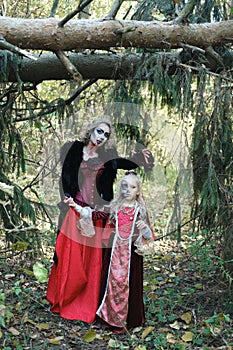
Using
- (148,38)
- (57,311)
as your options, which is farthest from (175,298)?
(148,38)

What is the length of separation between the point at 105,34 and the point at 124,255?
1653 mm

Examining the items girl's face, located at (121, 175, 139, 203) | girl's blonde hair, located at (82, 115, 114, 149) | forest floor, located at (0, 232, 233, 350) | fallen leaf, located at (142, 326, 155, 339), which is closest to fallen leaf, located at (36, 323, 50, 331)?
forest floor, located at (0, 232, 233, 350)

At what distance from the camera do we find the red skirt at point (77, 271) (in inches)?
155

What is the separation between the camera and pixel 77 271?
3936mm

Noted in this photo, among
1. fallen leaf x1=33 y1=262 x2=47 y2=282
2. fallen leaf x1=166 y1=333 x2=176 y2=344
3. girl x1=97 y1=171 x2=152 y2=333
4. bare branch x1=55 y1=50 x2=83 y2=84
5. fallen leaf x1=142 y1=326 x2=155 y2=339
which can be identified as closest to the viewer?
fallen leaf x1=33 y1=262 x2=47 y2=282

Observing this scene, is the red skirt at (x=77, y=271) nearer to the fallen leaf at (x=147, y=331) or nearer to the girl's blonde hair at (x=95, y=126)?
the fallen leaf at (x=147, y=331)

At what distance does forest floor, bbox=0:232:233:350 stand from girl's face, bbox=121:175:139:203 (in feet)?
2.79

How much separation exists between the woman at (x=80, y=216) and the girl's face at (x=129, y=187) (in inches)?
8.2

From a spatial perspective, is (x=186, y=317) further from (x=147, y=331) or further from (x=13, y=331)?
(x=13, y=331)

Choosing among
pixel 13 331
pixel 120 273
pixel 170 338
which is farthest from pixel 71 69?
pixel 170 338

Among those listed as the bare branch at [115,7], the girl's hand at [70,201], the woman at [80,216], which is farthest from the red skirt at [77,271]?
the bare branch at [115,7]

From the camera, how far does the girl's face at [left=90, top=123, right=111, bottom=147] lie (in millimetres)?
3779

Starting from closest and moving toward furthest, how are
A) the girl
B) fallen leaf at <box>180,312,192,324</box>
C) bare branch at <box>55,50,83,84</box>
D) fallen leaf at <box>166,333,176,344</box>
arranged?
1. bare branch at <box>55,50,83,84</box>
2. fallen leaf at <box>166,333,176,344</box>
3. the girl
4. fallen leaf at <box>180,312,192,324</box>

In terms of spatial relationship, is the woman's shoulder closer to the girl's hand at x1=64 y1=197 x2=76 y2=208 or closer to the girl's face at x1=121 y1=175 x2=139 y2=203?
the girl's hand at x1=64 y1=197 x2=76 y2=208
